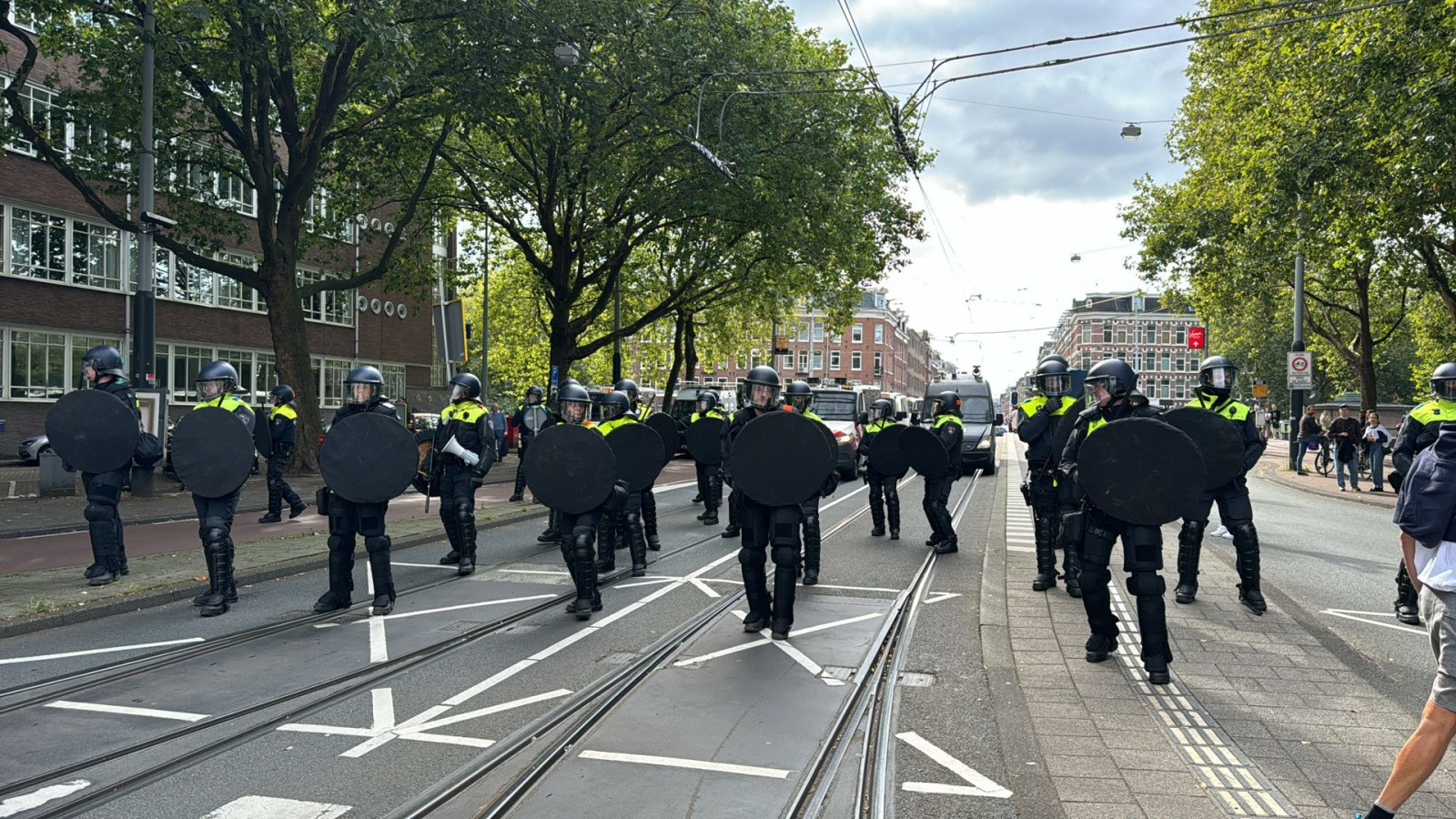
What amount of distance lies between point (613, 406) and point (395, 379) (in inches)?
1289

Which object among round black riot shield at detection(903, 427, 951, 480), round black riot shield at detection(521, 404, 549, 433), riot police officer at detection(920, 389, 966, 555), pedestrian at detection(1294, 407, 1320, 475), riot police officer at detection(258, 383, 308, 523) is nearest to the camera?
riot police officer at detection(920, 389, 966, 555)

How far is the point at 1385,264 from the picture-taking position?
21.3 m

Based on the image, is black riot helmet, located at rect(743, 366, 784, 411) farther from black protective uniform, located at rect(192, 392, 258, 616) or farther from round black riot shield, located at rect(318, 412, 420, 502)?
black protective uniform, located at rect(192, 392, 258, 616)

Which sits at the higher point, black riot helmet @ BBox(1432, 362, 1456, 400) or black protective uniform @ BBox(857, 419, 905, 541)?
black riot helmet @ BBox(1432, 362, 1456, 400)

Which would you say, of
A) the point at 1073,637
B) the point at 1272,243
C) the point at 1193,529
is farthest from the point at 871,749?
the point at 1272,243

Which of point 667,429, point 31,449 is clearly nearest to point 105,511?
point 667,429

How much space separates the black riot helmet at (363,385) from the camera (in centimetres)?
720

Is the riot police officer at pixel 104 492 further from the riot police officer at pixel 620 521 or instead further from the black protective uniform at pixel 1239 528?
the black protective uniform at pixel 1239 528

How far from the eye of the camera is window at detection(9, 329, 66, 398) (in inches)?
930

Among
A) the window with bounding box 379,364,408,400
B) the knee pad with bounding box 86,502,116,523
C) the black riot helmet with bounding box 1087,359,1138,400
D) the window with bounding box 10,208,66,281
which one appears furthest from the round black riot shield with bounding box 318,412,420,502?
the window with bounding box 379,364,408,400

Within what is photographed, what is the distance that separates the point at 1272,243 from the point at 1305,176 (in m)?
4.77

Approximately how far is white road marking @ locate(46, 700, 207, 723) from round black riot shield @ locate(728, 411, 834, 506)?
10.7 ft

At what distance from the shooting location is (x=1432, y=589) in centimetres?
327

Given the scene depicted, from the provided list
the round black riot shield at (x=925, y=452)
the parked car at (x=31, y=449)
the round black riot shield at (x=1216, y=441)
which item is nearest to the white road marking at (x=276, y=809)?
the round black riot shield at (x=1216, y=441)
